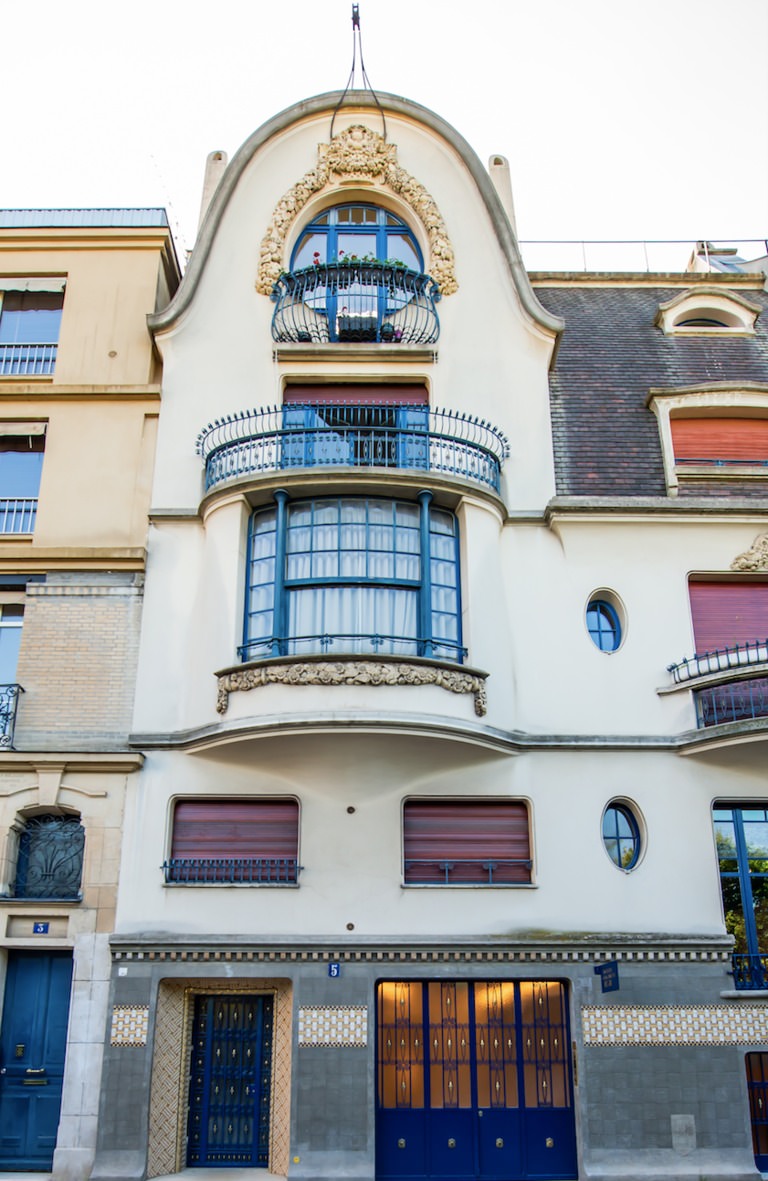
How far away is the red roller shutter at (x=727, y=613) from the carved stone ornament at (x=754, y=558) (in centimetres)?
42

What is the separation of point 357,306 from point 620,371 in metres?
5.58

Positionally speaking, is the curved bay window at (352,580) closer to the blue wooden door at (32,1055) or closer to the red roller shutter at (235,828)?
the red roller shutter at (235,828)

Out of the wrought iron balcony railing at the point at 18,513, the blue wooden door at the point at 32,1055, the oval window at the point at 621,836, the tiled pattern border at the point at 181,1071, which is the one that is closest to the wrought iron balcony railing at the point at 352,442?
the wrought iron balcony railing at the point at 18,513

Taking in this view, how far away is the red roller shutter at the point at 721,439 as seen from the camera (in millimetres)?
19391

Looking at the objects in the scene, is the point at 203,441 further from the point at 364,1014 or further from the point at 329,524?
the point at 364,1014

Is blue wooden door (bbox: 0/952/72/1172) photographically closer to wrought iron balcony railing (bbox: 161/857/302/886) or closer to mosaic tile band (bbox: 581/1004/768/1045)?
wrought iron balcony railing (bbox: 161/857/302/886)

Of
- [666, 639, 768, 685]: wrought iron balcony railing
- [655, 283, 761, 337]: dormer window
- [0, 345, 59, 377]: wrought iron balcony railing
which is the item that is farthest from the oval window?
[0, 345, 59, 377]: wrought iron balcony railing

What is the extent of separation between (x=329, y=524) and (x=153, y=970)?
7.57 metres

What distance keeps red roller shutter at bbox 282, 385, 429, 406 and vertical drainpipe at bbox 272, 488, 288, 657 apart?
2935mm

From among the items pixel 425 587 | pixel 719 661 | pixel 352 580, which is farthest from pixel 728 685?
pixel 352 580

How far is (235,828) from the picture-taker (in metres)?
16.2

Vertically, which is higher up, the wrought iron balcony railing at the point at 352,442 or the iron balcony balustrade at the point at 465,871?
the wrought iron balcony railing at the point at 352,442

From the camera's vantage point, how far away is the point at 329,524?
17.0 metres

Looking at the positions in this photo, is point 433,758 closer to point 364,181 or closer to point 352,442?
point 352,442
